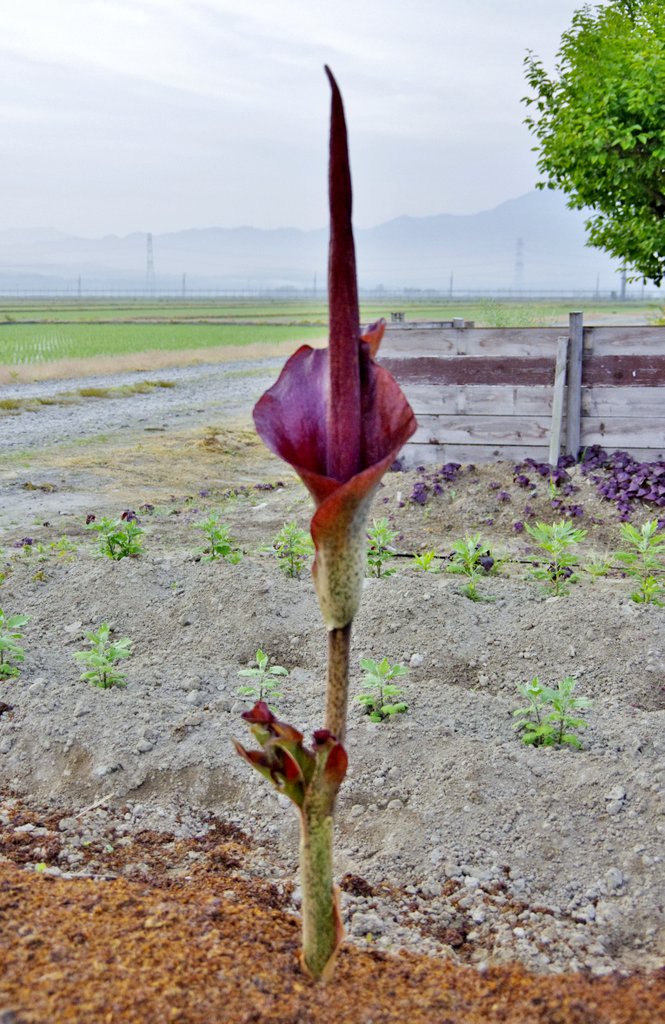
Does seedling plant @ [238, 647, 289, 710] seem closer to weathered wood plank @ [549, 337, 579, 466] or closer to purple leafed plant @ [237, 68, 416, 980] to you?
A: purple leafed plant @ [237, 68, 416, 980]

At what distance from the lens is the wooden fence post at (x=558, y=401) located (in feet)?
31.7

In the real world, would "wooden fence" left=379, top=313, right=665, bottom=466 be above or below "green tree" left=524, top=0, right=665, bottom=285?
below

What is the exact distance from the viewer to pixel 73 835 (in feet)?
11.2

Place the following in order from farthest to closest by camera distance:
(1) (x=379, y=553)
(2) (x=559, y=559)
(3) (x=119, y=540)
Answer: (3) (x=119, y=540) → (1) (x=379, y=553) → (2) (x=559, y=559)

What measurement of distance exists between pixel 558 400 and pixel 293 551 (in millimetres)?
4693

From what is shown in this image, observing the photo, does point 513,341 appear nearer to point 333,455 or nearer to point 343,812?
point 343,812

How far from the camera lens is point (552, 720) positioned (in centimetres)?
386

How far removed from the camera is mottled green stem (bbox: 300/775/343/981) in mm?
1646

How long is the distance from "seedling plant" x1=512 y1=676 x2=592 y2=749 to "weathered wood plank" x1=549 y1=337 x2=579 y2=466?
240 inches

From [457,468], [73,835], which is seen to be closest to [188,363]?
[457,468]

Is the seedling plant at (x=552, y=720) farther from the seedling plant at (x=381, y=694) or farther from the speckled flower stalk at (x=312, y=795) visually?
the speckled flower stalk at (x=312, y=795)

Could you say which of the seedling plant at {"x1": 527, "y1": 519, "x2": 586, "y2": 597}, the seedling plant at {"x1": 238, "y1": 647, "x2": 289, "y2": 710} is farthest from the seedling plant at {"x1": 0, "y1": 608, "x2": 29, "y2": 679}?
the seedling plant at {"x1": 527, "y1": 519, "x2": 586, "y2": 597}

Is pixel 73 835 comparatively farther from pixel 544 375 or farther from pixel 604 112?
pixel 604 112

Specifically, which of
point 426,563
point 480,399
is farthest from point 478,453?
point 426,563
